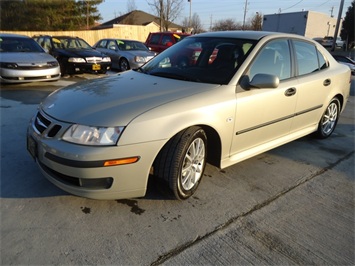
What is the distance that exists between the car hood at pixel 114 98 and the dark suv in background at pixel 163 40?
9.94m

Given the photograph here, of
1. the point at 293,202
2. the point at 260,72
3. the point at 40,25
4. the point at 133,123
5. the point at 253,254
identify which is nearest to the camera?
the point at 253,254

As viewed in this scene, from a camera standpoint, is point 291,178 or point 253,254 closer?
point 253,254

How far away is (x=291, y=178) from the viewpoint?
11.2 feet

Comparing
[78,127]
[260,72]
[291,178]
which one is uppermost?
[260,72]

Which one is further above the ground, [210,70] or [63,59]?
[210,70]

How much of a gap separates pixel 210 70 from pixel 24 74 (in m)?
5.73

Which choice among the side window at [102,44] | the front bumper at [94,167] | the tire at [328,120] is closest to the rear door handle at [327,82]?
the tire at [328,120]

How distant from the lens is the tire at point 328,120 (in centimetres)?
455

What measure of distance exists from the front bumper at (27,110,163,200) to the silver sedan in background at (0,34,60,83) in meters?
5.55

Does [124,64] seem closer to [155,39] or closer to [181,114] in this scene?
[155,39]

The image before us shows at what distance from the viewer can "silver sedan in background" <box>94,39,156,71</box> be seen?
→ 10.6 meters

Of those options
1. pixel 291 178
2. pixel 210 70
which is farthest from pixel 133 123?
pixel 291 178

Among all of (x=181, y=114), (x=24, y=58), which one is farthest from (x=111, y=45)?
(x=181, y=114)

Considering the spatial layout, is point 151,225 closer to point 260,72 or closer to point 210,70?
point 210,70
